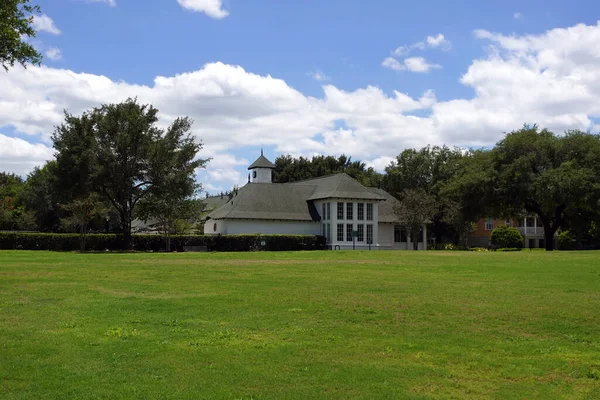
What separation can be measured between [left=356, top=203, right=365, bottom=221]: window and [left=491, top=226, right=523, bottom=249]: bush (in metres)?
21.3

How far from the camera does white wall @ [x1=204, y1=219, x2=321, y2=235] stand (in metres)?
57.2

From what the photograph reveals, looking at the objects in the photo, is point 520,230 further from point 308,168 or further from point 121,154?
point 121,154

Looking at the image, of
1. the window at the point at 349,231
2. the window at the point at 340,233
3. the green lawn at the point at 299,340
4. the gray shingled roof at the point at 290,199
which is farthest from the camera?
the window at the point at 349,231

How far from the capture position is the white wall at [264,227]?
57.2 meters

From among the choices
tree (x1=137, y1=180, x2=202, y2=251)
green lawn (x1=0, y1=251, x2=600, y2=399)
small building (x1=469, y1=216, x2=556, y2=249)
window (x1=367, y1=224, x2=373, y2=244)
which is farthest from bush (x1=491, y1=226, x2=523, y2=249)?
green lawn (x1=0, y1=251, x2=600, y2=399)

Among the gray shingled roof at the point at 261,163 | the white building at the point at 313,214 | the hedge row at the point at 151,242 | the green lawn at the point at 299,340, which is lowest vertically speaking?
the green lawn at the point at 299,340

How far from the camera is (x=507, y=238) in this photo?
7169 centimetres

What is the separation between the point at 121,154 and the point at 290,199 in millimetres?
19590

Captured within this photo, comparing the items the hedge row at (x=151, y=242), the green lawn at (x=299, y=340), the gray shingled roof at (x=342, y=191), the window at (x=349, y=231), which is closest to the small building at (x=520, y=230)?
the gray shingled roof at (x=342, y=191)

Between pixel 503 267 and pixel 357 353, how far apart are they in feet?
56.6

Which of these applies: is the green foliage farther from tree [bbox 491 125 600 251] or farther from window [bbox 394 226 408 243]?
tree [bbox 491 125 600 251]

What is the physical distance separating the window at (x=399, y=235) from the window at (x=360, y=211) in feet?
23.6

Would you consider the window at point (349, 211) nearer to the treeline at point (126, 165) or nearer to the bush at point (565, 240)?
the treeline at point (126, 165)

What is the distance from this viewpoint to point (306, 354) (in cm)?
878
